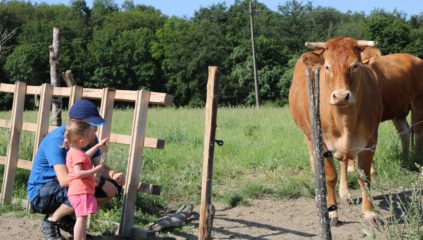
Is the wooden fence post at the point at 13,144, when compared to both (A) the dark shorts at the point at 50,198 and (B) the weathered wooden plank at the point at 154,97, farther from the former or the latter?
(A) the dark shorts at the point at 50,198

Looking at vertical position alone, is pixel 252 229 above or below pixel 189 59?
below

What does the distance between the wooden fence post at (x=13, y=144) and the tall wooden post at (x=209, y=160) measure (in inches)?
126

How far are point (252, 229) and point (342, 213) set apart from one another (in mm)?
1395

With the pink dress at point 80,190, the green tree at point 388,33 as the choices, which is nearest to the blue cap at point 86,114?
the pink dress at point 80,190

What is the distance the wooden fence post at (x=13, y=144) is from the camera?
6.92 m

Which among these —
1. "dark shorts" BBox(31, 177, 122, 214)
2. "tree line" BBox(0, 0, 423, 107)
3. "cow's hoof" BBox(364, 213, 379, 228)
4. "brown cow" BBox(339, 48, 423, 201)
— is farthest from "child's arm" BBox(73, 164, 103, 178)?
"tree line" BBox(0, 0, 423, 107)

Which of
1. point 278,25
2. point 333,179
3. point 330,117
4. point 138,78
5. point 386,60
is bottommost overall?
point 333,179

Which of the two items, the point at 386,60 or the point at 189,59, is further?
the point at 189,59

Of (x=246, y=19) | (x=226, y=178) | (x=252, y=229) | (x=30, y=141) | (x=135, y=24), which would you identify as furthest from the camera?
(x=135, y=24)

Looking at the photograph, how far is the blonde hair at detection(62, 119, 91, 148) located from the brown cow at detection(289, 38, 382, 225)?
2.45 meters

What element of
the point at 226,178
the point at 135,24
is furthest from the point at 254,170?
the point at 135,24

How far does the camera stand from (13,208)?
6707 mm

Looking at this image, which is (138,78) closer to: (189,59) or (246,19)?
(189,59)

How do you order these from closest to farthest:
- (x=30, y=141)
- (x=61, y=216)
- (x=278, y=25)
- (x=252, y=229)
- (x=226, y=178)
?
1. (x=61, y=216)
2. (x=252, y=229)
3. (x=226, y=178)
4. (x=30, y=141)
5. (x=278, y=25)
